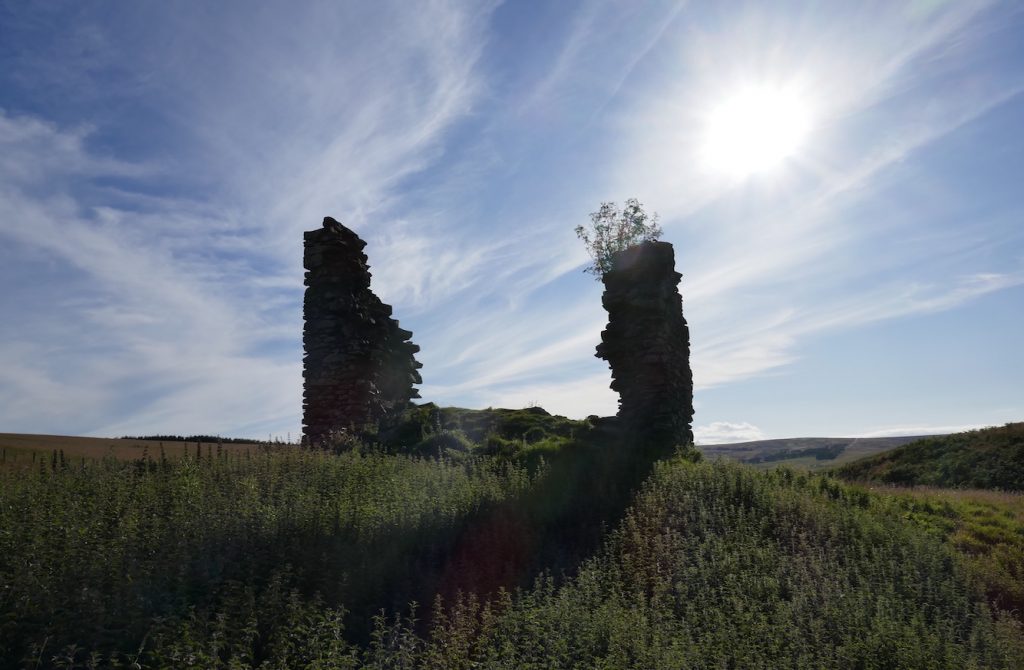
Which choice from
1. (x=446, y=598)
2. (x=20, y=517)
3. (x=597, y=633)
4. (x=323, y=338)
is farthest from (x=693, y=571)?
(x=323, y=338)

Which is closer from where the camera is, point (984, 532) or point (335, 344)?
point (984, 532)

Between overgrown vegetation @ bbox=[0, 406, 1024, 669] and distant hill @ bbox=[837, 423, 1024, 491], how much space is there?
15920 millimetres

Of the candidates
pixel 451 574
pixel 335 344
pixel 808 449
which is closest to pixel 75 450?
pixel 335 344

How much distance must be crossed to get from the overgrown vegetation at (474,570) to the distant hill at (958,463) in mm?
15920

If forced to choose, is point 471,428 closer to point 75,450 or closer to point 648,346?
point 648,346

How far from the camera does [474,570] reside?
7887mm

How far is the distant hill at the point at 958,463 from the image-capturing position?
24.9 m

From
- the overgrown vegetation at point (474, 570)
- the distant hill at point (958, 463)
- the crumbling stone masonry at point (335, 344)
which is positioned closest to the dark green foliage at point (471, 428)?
the crumbling stone masonry at point (335, 344)

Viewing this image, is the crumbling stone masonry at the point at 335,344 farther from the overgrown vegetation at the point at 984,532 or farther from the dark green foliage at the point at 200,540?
the overgrown vegetation at the point at 984,532

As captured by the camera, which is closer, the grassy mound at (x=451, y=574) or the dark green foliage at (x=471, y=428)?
the grassy mound at (x=451, y=574)

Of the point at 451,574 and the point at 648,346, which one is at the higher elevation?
the point at 648,346

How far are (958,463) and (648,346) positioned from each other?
19.2 metres

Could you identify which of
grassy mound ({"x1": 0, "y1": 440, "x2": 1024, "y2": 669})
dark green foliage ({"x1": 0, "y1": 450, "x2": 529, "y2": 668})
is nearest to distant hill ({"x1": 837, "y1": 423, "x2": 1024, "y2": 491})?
grassy mound ({"x1": 0, "y1": 440, "x2": 1024, "y2": 669})

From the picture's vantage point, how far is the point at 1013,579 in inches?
366
